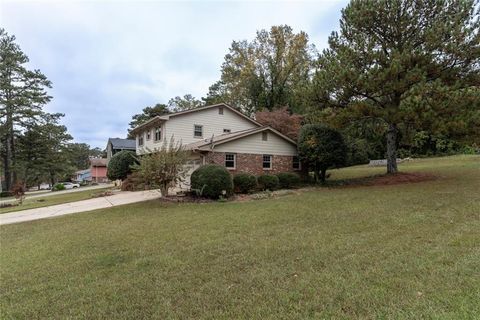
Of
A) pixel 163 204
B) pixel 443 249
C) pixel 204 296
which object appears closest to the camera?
pixel 204 296

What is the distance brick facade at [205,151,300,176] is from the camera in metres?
16.4

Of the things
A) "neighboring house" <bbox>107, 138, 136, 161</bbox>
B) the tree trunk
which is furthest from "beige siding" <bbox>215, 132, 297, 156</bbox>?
"neighboring house" <bbox>107, 138, 136, 161</bbox>

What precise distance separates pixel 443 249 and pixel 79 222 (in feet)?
32.8

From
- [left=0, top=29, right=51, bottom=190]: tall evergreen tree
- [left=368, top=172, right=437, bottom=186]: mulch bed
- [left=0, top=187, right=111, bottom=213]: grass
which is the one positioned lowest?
[left=0, top=187, right=111, bottom=213]: grass

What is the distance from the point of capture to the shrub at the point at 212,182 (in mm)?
13320

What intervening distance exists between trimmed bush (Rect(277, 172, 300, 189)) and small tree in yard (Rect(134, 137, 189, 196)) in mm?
6009

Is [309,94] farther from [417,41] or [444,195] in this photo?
[444,195]

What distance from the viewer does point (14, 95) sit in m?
34.0

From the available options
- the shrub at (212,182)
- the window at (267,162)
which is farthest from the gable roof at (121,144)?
the shrub at (212,182)

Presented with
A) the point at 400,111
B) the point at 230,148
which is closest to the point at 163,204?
the point at 230,148

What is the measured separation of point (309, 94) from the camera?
50.1 ft

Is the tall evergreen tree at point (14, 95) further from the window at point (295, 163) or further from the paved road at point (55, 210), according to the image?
the window at point (295, 163)

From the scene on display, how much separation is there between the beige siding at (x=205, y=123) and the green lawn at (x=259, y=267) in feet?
41.5

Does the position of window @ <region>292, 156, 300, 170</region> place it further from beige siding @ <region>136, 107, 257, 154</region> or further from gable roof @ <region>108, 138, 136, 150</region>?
gable roof @ <region>108, 138, 136, 150</region>
